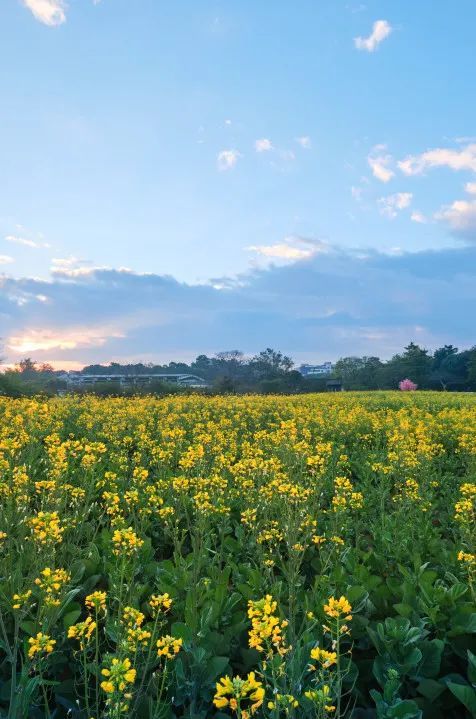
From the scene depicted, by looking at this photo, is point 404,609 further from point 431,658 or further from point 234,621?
point 234,621

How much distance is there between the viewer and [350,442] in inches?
378

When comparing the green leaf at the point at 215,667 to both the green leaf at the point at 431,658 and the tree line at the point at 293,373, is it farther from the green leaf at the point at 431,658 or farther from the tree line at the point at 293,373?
the tree line at the point at 293,373

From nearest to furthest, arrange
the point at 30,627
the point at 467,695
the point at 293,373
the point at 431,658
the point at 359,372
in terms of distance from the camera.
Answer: the point at 467,695 → the point at 431,658 → the point at 30,627 → the point at 293,373 → the point at 359,372

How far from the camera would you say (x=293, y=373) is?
48.0 metres

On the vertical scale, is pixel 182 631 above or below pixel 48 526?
below

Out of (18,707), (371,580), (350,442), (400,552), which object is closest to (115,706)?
(18,707)

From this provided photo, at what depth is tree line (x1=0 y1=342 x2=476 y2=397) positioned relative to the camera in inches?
1401

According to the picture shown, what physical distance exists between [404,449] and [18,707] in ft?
17.2

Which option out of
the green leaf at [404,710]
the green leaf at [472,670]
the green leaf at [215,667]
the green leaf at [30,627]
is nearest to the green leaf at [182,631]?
the green leaf at [215,667]

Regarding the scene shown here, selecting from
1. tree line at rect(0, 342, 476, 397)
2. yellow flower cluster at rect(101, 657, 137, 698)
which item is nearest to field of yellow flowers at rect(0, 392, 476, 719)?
yellow flower cluster at rect(101, 657, 137, 698)

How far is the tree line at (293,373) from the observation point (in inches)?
1401

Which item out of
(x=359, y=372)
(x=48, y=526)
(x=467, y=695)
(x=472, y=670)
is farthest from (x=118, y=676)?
(x=359, y=372)

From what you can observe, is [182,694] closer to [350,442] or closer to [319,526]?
[319,526]

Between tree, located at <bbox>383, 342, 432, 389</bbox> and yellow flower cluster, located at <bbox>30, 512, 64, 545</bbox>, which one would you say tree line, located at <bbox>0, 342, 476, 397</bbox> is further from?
yellow flower cluster, located at <bbox>30, 512, 64, 545</bbox>
